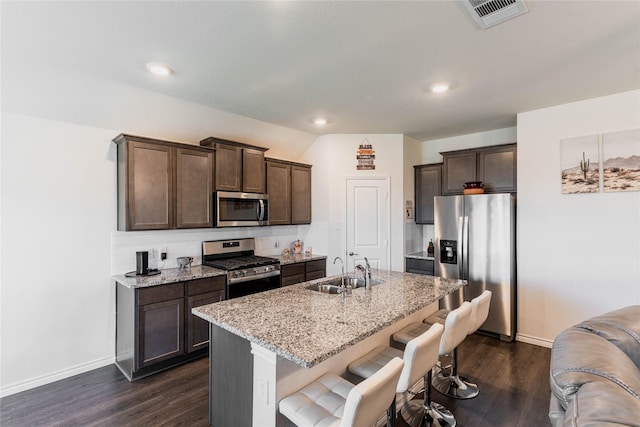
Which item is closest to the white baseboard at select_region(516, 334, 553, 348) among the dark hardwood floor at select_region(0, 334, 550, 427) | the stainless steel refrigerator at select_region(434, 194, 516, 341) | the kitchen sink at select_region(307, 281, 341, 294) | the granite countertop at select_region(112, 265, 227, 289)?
the stainless steel refrigerator at select_region(434, 194, 516, 341)

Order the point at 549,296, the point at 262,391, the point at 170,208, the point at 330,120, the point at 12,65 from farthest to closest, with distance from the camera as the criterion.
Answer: the point at 330,120 < the point at 549,296 < the point at 170,208 < the point at 12,65 < the point at 262,391

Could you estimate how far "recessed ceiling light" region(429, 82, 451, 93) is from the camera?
284 cm

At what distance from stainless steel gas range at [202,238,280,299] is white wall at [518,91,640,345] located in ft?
9.92

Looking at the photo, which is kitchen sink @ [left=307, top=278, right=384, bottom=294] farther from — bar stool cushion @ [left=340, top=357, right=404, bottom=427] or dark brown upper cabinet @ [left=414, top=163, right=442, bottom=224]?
dark brown upper cabinet @ [left=414, top=163, right=442, bottom=224]

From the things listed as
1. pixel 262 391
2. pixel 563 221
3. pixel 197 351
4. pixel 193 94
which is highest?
pixel 193 94

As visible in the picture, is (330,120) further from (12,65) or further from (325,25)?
(12,65)

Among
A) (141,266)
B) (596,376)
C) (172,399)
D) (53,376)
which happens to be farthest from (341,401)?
(53,376)

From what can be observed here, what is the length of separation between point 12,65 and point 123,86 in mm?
712

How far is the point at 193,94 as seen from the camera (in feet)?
9.96

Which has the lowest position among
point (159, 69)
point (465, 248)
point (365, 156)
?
point (465, 248)

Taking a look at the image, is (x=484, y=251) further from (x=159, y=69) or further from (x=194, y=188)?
(x=159, y=69)

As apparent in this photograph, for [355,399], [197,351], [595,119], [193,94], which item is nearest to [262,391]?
[355,399]

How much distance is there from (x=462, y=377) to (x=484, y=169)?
259 cm

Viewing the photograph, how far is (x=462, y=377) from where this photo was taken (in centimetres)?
282
